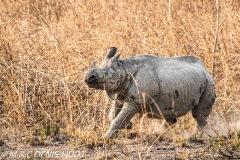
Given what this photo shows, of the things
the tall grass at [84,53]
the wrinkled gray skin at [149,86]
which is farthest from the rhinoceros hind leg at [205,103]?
the tall grass at [84,53]

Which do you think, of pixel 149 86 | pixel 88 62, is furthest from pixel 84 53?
pixel 149 86

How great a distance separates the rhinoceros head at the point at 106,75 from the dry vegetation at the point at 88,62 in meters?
0.50

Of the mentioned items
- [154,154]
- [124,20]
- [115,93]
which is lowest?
[154,154]

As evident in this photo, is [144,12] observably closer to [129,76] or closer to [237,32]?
[237,32]

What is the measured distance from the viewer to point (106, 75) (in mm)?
5316

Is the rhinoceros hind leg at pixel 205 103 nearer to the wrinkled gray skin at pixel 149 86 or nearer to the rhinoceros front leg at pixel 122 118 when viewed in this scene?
the wrinkled gray skin at pixel 149 86

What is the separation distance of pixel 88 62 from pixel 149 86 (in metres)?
2.23

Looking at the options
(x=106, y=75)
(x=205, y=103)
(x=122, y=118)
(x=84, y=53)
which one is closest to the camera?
(x=106, y=75)

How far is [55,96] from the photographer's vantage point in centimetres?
719

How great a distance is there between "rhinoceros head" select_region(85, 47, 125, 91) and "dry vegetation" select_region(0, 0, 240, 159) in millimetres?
499

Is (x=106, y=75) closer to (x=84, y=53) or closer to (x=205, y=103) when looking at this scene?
(x=205, y=103)

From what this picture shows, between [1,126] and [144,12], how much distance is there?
382 centimetres

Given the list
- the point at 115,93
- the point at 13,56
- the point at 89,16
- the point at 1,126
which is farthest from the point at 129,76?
the point at 89,16

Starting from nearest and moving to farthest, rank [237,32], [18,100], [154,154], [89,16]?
1. [154,154]
2. [18,100]
3. [237,32]
4. [89,16]
